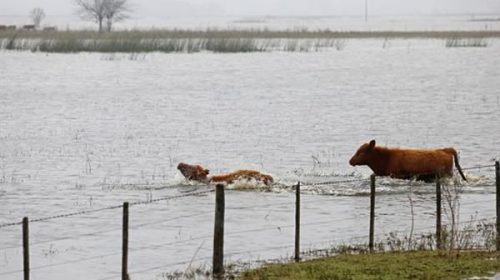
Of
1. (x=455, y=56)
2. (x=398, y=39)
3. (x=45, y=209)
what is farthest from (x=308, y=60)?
(x=45, y=209)

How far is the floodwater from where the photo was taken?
18109mm

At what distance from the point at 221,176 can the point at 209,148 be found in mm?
8315

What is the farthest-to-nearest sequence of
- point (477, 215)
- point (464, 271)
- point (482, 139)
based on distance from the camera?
point (482, 139) < point (477, 215) < point (464, 271)

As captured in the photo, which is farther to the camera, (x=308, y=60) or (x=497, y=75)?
(x=308, y=60)

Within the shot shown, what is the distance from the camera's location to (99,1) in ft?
466

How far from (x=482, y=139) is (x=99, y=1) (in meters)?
112

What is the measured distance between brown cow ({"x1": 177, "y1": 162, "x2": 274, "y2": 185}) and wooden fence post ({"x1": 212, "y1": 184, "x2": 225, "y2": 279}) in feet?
30.6

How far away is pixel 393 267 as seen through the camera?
13758 millimetres

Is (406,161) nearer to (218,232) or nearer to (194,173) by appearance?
(194,173)

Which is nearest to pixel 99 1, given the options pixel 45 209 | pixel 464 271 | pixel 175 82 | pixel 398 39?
pixel 398 39

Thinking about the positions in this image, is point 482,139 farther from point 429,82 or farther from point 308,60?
point 308,60

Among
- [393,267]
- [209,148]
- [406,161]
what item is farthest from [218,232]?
[209,148]

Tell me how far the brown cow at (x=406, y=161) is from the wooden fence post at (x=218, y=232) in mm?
10165

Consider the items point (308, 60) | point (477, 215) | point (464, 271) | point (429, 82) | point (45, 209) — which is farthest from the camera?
point (308, 60)
